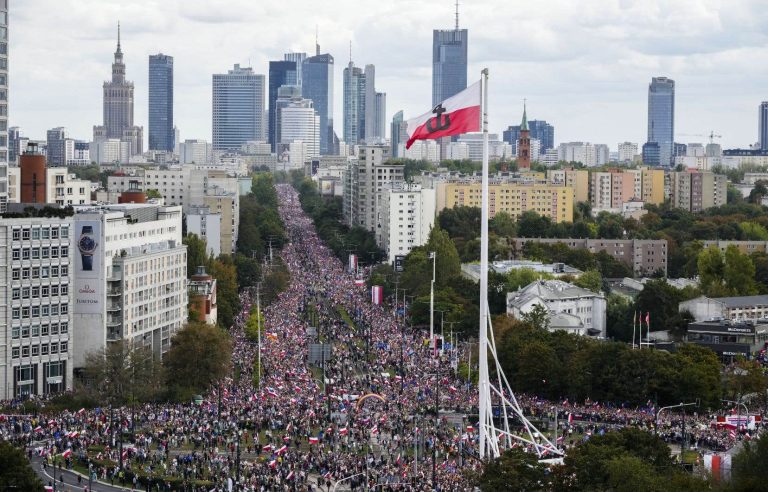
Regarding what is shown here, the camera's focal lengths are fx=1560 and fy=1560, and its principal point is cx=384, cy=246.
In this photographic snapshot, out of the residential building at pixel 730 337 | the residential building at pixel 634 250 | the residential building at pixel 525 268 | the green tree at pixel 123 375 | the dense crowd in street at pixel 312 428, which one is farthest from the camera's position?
the residential building at pixel 634 250

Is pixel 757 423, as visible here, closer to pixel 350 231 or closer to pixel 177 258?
pixel 177 258

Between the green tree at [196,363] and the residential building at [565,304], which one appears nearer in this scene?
the green tree at [196,363]

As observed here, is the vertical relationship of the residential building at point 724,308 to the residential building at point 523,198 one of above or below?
below

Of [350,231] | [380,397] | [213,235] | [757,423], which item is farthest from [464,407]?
[350,231]

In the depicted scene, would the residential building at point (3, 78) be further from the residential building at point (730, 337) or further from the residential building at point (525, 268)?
the residential building at point (525, 268)

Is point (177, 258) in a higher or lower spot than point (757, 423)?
higher

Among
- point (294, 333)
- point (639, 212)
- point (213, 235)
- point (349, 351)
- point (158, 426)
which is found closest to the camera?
point (158, 426)

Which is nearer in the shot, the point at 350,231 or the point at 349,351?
the point at 349,351

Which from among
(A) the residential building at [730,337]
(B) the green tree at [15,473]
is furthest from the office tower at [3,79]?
(B) the green tree at [15,473]
